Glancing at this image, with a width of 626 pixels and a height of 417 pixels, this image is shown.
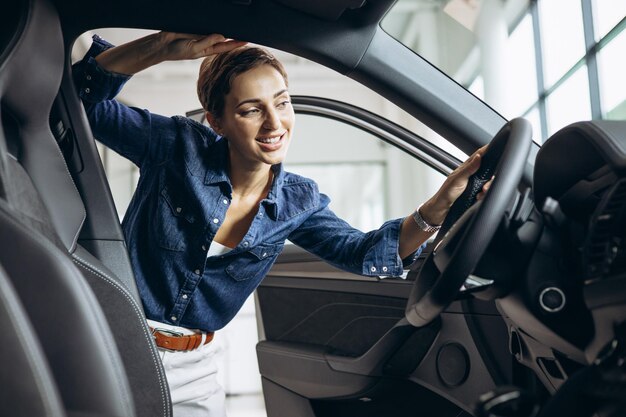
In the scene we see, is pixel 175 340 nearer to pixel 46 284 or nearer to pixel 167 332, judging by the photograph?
pixel 167 332

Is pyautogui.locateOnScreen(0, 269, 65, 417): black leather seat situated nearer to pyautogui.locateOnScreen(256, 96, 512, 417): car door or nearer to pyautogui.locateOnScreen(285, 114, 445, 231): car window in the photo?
pyautogui.locateOnScreen(256, 96, 512, 417): car door

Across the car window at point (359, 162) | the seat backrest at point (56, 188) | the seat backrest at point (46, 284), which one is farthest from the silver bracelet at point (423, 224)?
the car window at point (359, 162)

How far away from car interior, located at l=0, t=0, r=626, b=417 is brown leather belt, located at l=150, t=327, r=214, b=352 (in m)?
0.27

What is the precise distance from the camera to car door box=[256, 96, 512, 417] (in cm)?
134

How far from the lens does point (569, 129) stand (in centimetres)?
85

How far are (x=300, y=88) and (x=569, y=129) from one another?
7.60 m

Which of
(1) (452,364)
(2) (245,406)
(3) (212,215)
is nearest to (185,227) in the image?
(3) (212,215)

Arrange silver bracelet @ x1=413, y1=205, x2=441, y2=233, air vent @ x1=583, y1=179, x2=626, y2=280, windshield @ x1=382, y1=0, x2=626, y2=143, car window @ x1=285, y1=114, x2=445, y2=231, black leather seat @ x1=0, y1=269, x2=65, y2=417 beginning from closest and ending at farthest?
black leather seat @ x1=0, y1=269, x2=65, y2=417 < air vent @ x1=583, y1=179, x2=626, y2=280 < silver bracelet @ x1=413, y1=205, x2=441, y2=233 < windshield @ x1=382, y1=0, x2=626, y2=143 < car window @ x1=285, y1=114, x2=445, y2=231

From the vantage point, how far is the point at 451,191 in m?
1.15

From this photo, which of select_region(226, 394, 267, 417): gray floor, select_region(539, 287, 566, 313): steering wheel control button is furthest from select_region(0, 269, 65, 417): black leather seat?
select_region(226, 394, 267, 417): gray floor

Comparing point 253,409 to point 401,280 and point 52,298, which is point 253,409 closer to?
point 401,280

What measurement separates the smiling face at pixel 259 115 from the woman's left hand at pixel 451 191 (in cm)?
27

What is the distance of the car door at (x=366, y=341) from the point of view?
1.34 metres

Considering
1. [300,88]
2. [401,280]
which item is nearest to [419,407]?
[401,280]
